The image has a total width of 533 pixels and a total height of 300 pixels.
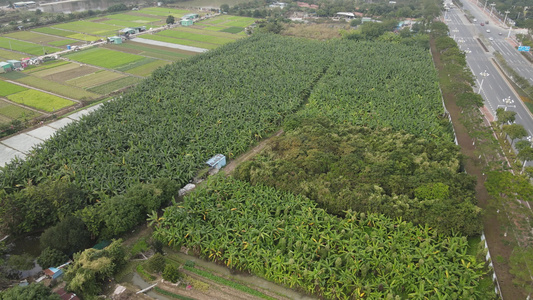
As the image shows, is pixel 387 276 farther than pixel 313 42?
No

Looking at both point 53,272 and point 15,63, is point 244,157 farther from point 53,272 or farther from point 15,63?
point 15,63

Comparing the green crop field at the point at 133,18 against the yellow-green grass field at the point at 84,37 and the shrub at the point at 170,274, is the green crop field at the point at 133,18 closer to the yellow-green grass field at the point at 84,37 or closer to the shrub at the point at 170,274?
the yellow-green grass field at the point at 84,37

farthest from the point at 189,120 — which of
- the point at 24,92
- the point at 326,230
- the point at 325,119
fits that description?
the point at 24,92

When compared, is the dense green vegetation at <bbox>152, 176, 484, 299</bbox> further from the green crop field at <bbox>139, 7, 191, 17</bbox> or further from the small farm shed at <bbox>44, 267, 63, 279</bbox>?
the green crop field at <bbox>139, 7, 191, 17</bbox>

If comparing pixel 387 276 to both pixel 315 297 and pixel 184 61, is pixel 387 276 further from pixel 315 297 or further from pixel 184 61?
pixel 184 61

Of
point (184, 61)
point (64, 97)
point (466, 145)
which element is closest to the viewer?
point (466, 145)

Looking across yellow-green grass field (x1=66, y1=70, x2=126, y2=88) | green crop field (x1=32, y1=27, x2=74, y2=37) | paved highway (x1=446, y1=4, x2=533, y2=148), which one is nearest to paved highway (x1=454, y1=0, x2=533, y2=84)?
paved highway (x1=446, y1=4, x2=533, y2=148)
